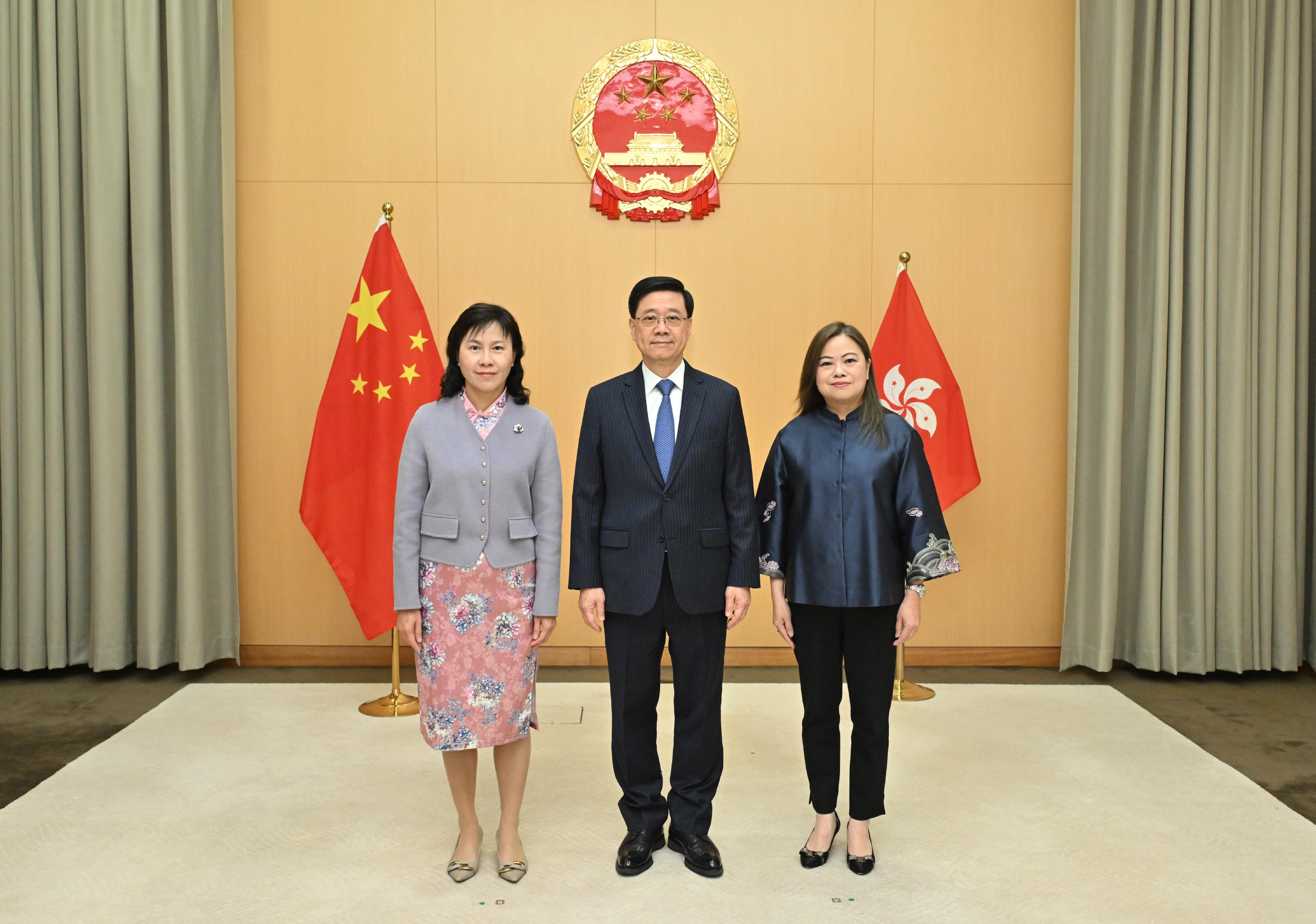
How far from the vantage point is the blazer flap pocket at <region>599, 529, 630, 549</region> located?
7.18 feet

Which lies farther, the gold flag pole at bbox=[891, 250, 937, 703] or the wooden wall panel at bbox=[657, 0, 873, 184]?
the wooden wall panel at bbox=[657, 0, 873, 184]

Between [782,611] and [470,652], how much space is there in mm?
769

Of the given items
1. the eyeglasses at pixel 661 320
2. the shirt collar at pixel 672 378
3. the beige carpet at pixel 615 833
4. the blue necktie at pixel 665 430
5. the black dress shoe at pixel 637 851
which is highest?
the eyeglasses at pixel 661 320

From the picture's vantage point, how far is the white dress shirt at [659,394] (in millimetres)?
2234

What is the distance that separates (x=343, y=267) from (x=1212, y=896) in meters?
3.79

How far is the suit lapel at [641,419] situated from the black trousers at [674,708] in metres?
0.32

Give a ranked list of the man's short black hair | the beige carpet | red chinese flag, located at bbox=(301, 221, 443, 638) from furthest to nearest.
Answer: red chinese flag, located at bbox=(301, 221, 443, 638)
the man's short black hair
the beige carpet

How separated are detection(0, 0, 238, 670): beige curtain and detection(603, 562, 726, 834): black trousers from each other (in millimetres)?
2460

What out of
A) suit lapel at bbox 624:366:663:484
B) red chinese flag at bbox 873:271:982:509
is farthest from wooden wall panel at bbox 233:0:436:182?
suit lapel at bbox 624:366:663:484

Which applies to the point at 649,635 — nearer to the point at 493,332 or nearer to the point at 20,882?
the point at 493,332

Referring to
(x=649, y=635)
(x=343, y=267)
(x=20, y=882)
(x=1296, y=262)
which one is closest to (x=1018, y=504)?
(x=1296, y=262)

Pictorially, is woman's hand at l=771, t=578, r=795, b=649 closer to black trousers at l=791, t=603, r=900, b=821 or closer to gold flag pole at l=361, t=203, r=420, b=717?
black trousers at l=791, t=603, r=900, b=821

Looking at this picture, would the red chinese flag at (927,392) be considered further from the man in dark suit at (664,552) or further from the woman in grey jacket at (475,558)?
the woman in grey jacket at (475,558)

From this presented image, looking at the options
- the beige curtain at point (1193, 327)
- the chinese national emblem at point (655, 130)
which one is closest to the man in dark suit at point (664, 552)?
the chinese national emblem at point (655, 130)
